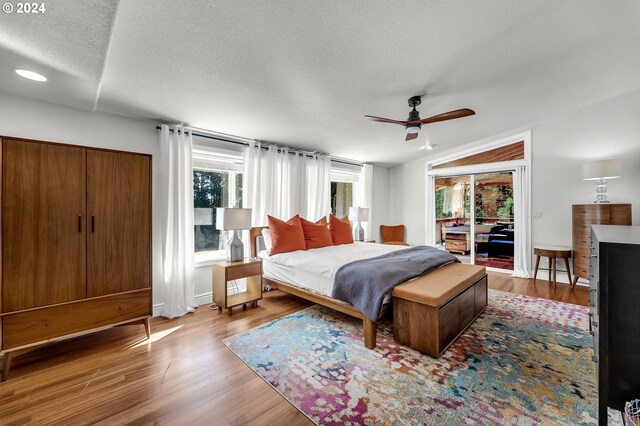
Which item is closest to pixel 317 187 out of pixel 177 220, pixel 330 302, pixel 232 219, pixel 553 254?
pixel 232 219

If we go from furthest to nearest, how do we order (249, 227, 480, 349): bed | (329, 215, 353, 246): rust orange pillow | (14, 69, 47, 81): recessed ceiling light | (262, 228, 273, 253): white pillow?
(329, 215, 353, 246): rust orange pillow → (262, 228, 273, 253): white pillow → (249, 227, 480, 349): bed → (14, 69, 47, 81): recessed ceiling light

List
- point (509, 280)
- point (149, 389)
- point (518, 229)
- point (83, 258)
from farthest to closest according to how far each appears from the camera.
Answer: point (518, 229) → point (509, 280) → point (83, 258) → point (149, 389)

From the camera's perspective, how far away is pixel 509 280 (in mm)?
4477

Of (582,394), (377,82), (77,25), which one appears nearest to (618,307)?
(582,394)

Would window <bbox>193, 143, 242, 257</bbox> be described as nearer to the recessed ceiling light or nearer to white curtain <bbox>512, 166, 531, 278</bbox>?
the recessed ceiling light

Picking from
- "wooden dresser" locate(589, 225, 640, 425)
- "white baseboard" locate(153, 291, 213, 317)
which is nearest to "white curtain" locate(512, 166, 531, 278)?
"wooden dresser" locate(589, 225, 640, 425)

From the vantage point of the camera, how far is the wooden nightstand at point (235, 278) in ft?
10.1

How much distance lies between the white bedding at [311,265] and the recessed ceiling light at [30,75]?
2.69m

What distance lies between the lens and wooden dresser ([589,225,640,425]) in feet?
3.61

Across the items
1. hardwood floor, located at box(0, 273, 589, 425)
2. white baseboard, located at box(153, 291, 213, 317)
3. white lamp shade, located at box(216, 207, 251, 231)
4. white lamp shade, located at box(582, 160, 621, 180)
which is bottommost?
hardwood floor, located at box(0, 273, 589, 425)

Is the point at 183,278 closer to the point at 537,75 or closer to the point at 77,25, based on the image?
the point at 77,25

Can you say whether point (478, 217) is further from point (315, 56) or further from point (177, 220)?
point (177, 220)

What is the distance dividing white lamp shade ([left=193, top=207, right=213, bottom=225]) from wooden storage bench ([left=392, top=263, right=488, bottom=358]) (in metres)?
2.68

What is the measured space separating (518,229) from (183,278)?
5615 millimetres
